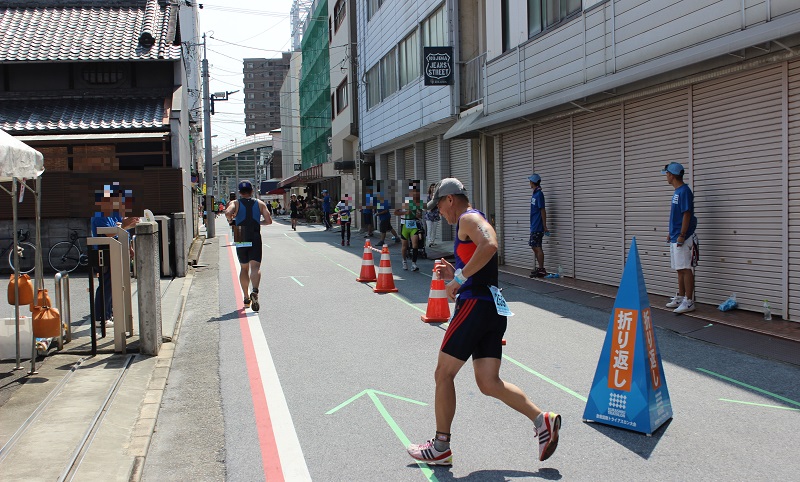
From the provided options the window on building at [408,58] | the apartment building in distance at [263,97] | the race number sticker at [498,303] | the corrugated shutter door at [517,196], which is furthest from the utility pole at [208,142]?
the apartment building in distance at [263,97]

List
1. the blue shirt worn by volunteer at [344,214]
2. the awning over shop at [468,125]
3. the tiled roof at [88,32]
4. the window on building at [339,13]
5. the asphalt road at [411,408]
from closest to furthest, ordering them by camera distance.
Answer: the asphalt road at [411,408] < the awning over shop at [468,125] < the tiled roof at [88,32] < the blue shirt worn by volunteer at [344,214] < the window on building at [339,13]

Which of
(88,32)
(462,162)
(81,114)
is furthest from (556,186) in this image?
(88,32)

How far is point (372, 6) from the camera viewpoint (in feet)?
109

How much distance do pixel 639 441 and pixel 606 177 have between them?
8.79 m

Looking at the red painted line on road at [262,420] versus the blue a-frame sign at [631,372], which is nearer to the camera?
the red painted line on road at [262,420]

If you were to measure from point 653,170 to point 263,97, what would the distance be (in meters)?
161

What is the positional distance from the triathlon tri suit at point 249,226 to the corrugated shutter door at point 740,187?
6604 millimetres

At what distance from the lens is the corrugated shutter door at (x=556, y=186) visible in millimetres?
14705

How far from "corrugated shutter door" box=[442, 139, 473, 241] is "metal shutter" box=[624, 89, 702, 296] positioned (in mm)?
9056

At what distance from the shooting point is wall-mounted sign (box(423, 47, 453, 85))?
67.5 ft

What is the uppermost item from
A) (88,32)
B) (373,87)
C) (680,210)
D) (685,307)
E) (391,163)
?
(373,87)

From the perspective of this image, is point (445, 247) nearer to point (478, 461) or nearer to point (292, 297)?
point (292, 297)

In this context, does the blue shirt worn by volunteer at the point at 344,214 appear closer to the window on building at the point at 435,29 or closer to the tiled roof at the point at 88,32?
the window on building at the point at 435,29

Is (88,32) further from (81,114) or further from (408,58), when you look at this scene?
(408,58)
